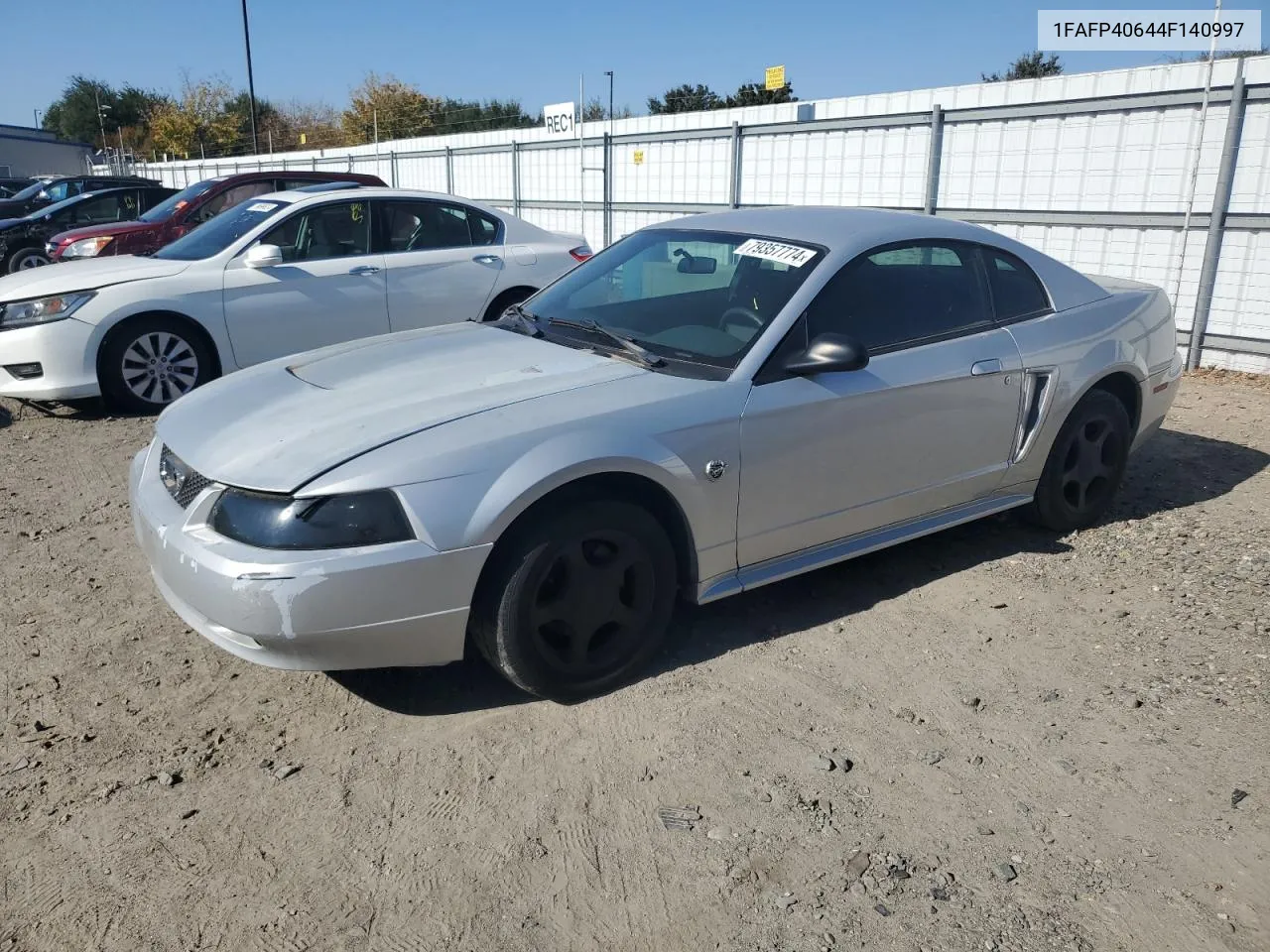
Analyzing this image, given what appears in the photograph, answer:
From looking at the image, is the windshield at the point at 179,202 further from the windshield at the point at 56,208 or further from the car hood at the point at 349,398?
the car hood at the point at 349,398

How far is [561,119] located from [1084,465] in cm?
1194

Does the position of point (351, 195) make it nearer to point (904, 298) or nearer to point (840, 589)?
point (904, 298)

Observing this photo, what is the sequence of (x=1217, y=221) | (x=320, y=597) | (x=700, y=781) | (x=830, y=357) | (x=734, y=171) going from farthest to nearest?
(x=734, y=171)
(x=1217, y=221)
(x=830, y=357)
(x=700, y=781)
(x=320, y=597)

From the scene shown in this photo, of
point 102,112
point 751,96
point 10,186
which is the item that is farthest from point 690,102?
point 102,112

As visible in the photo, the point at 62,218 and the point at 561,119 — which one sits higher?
the point at 561,119

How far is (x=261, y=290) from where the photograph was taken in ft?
23.1

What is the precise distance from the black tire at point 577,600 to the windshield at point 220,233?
5228 millimetres

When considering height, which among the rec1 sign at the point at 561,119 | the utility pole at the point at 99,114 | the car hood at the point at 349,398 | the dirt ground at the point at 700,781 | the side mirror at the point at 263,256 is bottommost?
the dirt ground at the point at 700,781

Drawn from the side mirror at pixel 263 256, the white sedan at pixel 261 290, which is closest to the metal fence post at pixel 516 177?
the white sedan at pixel 261 290

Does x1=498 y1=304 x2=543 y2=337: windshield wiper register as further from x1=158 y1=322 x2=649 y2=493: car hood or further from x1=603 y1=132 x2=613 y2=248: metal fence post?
x1=603 y1=132 x2=613 y2=248: metal fence post

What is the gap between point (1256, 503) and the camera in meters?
5.18

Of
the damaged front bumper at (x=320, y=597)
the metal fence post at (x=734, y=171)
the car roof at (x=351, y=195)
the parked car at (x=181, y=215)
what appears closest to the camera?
the damaged front bumper at (x=320, y=597)

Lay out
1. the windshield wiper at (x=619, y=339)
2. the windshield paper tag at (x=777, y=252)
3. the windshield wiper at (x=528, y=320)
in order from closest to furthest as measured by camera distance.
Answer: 1. the windshield wiper at (x=619, y=339)
2. the windshield paper tag at (x=777, y=252)
3. the windshield wiper at (x=528, y=320)

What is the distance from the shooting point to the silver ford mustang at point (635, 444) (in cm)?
284
